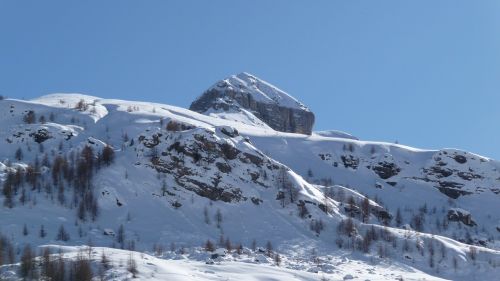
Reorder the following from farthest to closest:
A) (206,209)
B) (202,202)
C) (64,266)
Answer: (202,202) → (206,209) → (64,266)

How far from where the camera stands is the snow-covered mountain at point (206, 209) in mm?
68750

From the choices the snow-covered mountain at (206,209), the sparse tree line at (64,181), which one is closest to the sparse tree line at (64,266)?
the snow-covered mountain at (206,209)

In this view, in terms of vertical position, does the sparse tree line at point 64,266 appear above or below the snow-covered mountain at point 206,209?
below

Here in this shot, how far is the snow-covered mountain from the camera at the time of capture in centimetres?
6875

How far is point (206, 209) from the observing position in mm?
85750

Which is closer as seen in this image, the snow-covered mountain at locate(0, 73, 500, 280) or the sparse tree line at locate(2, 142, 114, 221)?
the snow-covered mountain at locate(0, 73, 500, 280)

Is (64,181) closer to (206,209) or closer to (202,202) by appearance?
(202,202)

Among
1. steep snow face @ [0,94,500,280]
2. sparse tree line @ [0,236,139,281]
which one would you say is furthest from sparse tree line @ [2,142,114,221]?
sparse tree line @ [0,236,139,281]

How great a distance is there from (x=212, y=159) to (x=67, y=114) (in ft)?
113

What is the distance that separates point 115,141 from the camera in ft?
346

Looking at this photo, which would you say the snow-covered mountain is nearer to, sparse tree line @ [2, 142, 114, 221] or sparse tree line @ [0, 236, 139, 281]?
sparse tree line @ [2, 142, 114, 221]

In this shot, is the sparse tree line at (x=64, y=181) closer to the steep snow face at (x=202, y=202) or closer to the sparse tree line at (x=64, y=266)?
the steep snow face at (x=202, y=202)

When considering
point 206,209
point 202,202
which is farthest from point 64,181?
point 206,209

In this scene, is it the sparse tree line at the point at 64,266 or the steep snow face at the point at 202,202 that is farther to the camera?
the steep snow face at the point at 202,202
